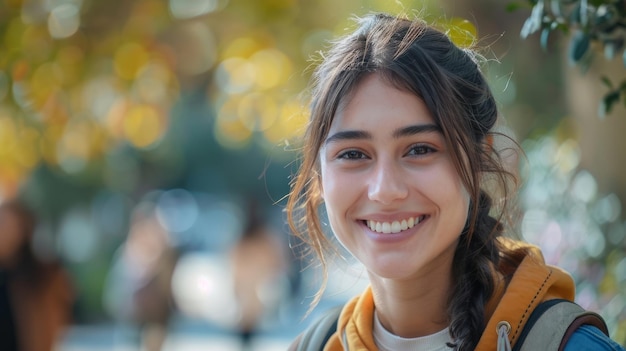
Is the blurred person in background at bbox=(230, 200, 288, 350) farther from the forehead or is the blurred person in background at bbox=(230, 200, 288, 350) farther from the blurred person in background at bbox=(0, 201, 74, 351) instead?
Answer: the forehead

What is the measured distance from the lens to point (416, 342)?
2.23 meters

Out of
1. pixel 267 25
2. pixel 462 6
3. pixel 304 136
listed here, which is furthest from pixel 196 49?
pixel 304 136

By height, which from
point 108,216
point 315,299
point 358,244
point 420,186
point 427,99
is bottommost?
point 108,216

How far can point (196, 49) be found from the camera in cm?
816

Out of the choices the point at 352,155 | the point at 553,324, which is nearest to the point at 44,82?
the point at 352,155

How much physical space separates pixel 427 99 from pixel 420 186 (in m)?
0.19

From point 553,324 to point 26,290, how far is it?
17.4 feet

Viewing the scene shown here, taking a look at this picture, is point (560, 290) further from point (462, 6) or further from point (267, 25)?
point (267, 25)

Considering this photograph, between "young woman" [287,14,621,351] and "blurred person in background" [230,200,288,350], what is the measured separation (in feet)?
22.1

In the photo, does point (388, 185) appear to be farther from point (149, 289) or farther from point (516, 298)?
point (149, 289)

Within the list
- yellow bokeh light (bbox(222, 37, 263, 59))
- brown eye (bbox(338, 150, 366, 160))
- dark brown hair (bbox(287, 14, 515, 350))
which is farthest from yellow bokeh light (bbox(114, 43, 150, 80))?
brown eye (bbox(338, 150, 366, 160))

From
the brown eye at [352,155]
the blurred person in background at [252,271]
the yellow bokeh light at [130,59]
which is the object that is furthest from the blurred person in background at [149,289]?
the brown eye at [352,155]

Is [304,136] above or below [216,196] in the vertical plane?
above

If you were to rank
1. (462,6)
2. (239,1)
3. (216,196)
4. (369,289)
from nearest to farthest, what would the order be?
(369,289)
(462,6)
(239,1)
(216,196)
